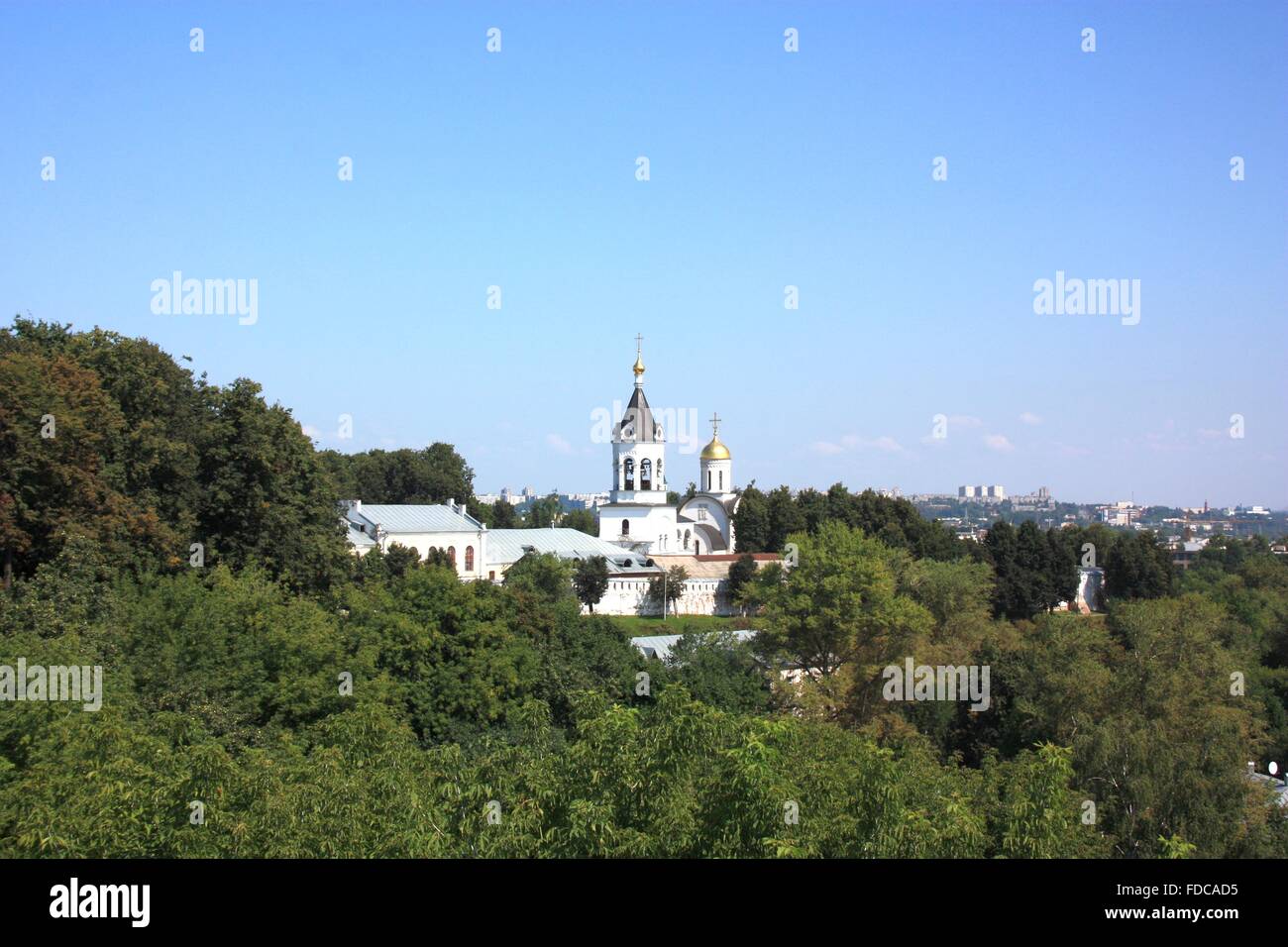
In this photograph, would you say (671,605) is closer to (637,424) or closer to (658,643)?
(637,424)

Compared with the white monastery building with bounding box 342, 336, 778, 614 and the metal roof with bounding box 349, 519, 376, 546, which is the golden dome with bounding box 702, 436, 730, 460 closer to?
the white monastery building with bounding box 342, 336, 778, 614

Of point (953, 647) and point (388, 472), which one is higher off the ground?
point (388, 472)

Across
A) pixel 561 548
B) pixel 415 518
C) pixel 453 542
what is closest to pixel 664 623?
pixel 453 542

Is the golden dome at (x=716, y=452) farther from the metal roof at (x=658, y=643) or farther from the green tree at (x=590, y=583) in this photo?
the metal roof at (x=658, y=643)

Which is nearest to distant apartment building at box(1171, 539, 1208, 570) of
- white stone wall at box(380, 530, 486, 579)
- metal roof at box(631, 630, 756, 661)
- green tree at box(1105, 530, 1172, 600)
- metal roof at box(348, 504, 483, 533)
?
green tree at box(1105, 530, 1172, 600)
